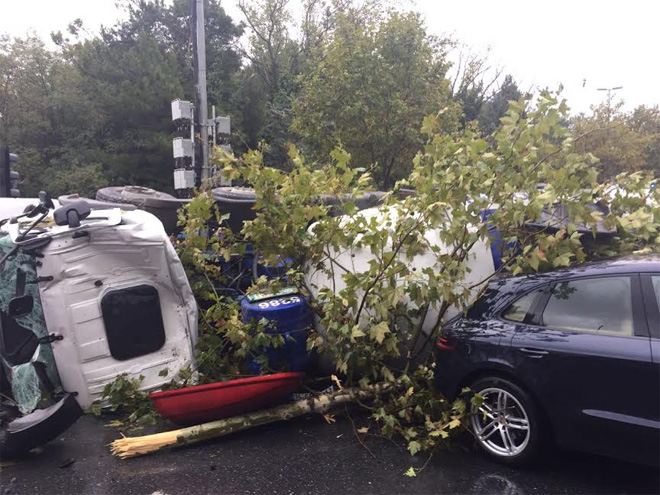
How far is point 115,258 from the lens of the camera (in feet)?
15.8

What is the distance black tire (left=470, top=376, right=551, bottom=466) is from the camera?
3.55 metres

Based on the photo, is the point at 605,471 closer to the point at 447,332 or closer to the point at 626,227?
the point at 447,332

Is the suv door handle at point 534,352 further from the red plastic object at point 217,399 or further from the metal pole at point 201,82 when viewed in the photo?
the metal pole at point 201,82

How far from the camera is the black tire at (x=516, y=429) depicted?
3551 millimetres

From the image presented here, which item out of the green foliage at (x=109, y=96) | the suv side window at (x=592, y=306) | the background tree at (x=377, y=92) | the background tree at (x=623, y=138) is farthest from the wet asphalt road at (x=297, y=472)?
the background tree at (x=623, y=138)

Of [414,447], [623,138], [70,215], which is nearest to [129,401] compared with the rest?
[70,215]

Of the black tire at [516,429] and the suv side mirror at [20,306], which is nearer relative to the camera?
the black tire at [516,429]

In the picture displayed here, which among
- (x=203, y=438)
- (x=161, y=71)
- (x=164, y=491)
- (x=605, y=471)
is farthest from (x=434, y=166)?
(x=161, y=71)

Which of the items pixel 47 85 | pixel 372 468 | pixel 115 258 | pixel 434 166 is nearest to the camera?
pixel 372 468

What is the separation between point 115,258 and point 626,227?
14.3 feet

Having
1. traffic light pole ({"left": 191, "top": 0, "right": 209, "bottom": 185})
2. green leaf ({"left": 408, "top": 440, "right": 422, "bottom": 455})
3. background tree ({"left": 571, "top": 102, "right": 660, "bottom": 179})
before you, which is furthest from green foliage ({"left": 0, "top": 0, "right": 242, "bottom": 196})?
green leaf ({"left": 408, "top": 440, "right": 422, "bottom": 455})

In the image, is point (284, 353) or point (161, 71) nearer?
point (284, 353)

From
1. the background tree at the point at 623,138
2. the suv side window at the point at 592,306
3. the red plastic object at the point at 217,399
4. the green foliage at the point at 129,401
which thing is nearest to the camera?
the suv side window at the point at 592,306

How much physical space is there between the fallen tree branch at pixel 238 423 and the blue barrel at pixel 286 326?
54 cm
